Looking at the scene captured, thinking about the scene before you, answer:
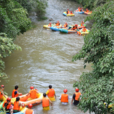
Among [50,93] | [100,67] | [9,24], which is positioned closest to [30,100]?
Answer: [50,93]

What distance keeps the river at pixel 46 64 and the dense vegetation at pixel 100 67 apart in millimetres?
2980

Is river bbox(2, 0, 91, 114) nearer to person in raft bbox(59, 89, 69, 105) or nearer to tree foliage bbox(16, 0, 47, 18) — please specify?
person in raft bbox(59, 89, 69, 105)

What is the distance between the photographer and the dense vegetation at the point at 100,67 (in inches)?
191

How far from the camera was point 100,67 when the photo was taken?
547cm

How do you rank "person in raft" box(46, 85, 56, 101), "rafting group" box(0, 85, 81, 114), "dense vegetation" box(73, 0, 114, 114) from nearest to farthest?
"dense vegetation" box(73, 0, 114, 114)
"rafting group" box(0, 85, 81, 114)
"person in raft" box(46, 85, 56, 101)

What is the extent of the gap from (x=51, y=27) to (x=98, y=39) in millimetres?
18180

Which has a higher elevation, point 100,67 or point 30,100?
point 100,67

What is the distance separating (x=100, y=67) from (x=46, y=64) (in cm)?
931

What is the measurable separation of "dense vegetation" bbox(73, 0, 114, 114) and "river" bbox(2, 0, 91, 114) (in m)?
2.98

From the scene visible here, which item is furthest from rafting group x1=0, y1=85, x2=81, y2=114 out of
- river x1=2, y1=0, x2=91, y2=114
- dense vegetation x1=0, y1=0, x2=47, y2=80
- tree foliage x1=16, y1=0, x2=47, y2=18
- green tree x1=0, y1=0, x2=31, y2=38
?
tree foliage x1=16, y1=0, x2=47, y2=18

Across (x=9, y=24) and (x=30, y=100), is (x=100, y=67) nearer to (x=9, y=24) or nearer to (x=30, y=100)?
(x=30, y=100)

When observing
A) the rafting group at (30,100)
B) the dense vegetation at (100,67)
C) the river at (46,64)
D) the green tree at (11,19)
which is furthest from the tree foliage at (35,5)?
the dense vegetation at (100,67)

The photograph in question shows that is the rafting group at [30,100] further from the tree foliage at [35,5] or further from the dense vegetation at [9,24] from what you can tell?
the tree foliage at [35,5]

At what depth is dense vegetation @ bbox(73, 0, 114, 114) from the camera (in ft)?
15.9
